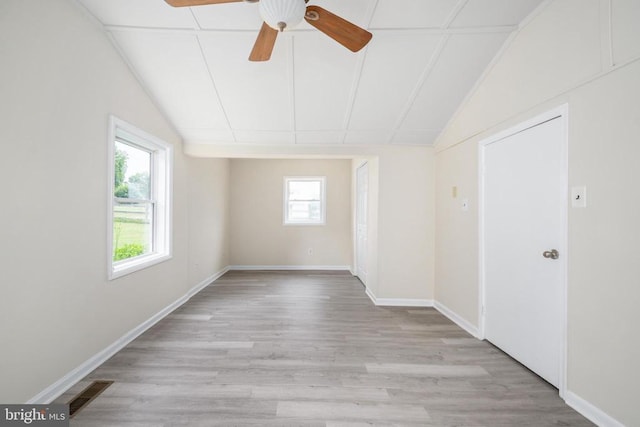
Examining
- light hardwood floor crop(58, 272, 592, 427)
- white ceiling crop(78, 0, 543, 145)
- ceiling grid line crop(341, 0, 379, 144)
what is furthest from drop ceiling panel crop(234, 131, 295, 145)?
light hardwood floor crop(58, 272, 592, 427)

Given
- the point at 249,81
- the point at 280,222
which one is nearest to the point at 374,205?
the point at 249,81

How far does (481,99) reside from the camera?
9.60 ft

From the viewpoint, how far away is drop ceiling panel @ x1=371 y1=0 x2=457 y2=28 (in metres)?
2.20

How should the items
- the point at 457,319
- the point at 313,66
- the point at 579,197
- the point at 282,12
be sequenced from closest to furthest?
the point at 282,12
the point at 579,197
the point at 313,66
the point at 457,319

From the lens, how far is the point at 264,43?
76.5 inches

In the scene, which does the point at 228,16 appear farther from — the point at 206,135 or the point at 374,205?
the point at 374,205

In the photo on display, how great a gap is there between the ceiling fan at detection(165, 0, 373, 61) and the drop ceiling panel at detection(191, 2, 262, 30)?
0.49 m

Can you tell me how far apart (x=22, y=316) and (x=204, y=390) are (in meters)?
1.21

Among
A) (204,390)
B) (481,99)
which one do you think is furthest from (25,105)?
(481,99)

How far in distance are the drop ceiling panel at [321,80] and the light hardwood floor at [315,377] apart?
2.43m

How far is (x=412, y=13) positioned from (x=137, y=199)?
125 inches

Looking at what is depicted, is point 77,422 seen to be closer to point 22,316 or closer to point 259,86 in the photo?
point 22,316

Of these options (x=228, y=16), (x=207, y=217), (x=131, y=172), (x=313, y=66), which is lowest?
(x=207, y=217)

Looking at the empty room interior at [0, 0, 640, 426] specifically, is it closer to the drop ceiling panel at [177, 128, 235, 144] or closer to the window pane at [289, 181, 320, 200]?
the drop ceiling panel at [177, 128, 235, 144]
